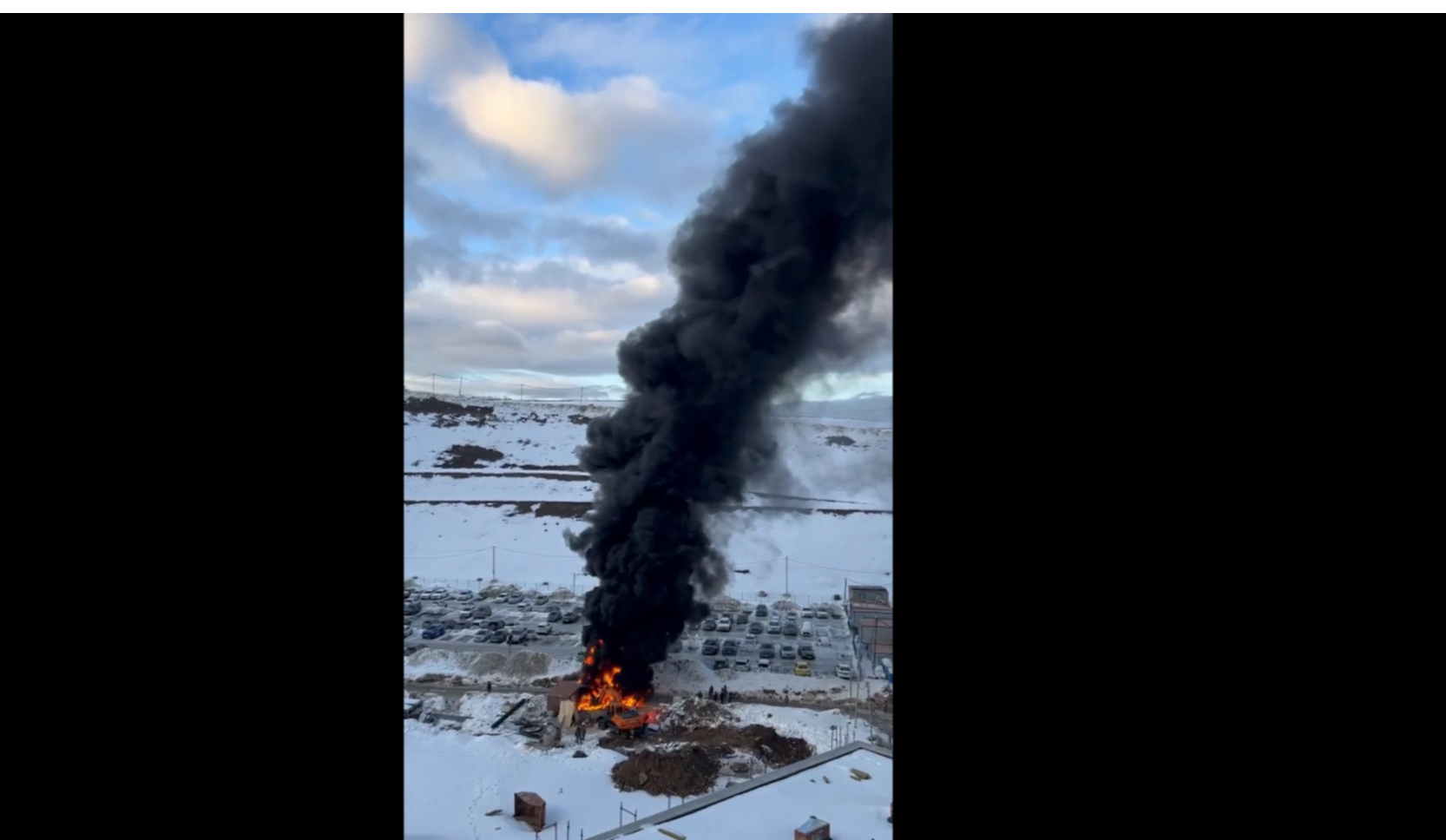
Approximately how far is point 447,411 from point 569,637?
47287 mm

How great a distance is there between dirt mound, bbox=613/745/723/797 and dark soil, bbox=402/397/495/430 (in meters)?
50.3

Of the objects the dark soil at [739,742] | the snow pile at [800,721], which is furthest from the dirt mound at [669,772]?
the snow pile at [800,721]

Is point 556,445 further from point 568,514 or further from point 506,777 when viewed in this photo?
point 506,777

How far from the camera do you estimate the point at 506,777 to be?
1262 cm

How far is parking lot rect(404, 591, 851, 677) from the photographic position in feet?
64.5

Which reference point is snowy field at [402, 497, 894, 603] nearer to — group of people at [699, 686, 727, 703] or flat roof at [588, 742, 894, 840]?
group of people at [699, 686, 727, 703]

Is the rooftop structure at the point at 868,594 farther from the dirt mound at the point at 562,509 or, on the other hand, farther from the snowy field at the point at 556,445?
the dirt mound at the point at 562,509

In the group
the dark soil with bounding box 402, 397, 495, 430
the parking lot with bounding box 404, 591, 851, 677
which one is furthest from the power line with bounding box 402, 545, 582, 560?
the dark soil with bounding box 402, 397, 495, 430

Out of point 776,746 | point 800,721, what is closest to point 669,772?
point 776,746

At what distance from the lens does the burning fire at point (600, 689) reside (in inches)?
645

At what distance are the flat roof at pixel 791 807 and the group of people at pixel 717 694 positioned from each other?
19.3 feet
